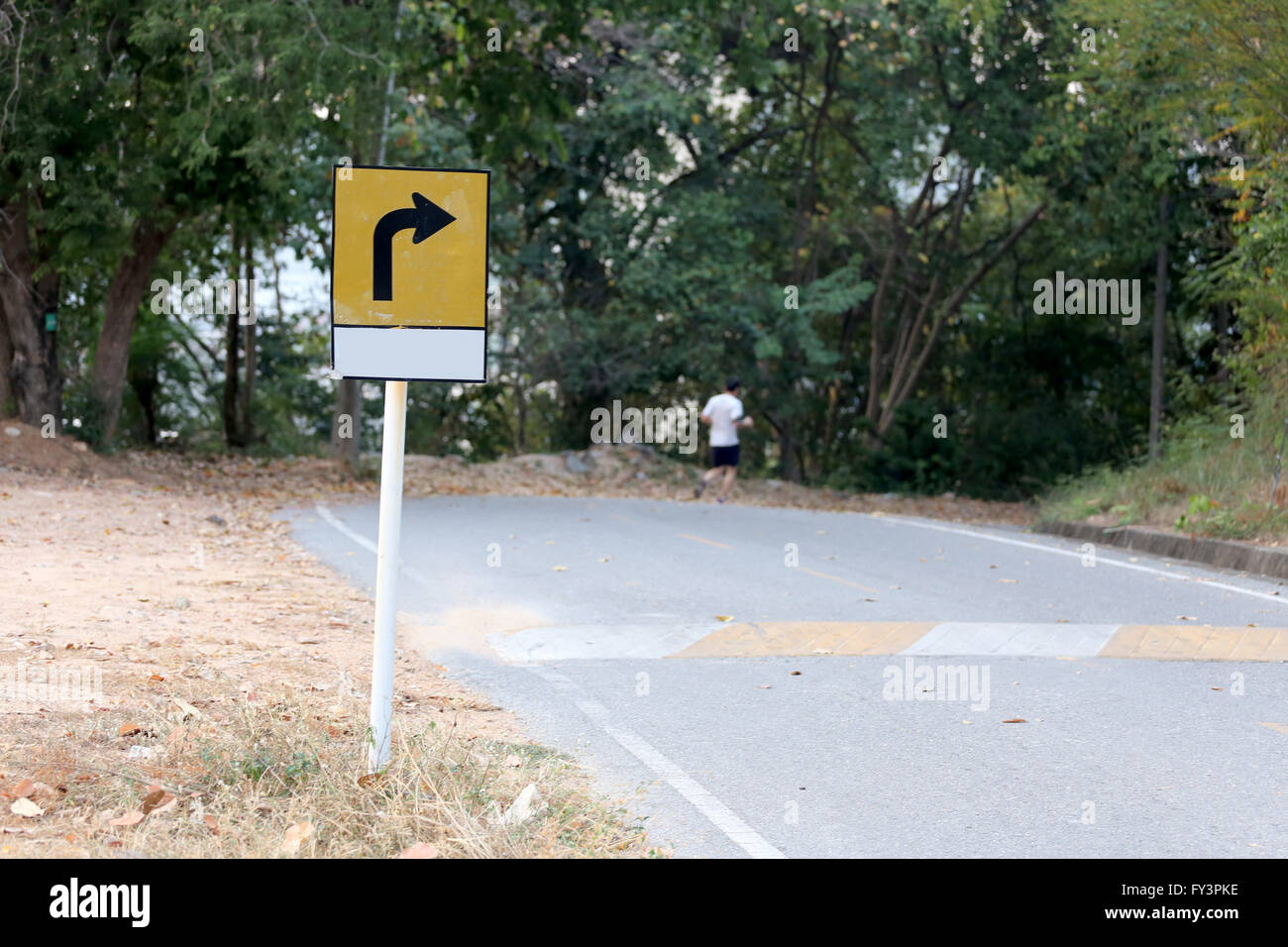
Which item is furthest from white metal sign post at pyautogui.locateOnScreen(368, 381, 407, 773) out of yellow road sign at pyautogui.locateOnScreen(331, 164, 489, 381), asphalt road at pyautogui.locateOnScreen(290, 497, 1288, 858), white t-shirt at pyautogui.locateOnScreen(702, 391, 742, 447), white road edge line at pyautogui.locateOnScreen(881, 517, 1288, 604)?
white t-shirt at pyautogui.locateOnScreen(702, 391, 742, 447)

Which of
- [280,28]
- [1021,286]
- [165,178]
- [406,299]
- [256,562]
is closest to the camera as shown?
[406,299]

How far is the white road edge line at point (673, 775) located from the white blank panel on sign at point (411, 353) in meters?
1.94

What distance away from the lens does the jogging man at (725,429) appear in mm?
21406

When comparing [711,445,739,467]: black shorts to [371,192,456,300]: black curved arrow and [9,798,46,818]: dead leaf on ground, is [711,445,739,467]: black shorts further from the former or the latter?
[9,798,46,818]: dead leaf on ground

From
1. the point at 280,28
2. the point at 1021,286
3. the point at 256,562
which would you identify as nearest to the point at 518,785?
the point at 256,562

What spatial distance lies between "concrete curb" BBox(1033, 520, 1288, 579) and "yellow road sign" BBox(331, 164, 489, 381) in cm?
1002

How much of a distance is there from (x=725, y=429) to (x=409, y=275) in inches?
657

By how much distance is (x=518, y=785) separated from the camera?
18.0ft

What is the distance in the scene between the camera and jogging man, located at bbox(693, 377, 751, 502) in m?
21.4

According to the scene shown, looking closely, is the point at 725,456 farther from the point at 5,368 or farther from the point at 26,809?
the point at 26,809

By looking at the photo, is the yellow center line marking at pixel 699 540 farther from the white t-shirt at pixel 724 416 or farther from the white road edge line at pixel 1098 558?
the white t-shirt at pixel 724 416

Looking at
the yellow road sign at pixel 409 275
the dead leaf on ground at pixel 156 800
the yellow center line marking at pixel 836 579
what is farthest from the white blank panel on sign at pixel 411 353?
the yellow center line marking at pixel 836 579
